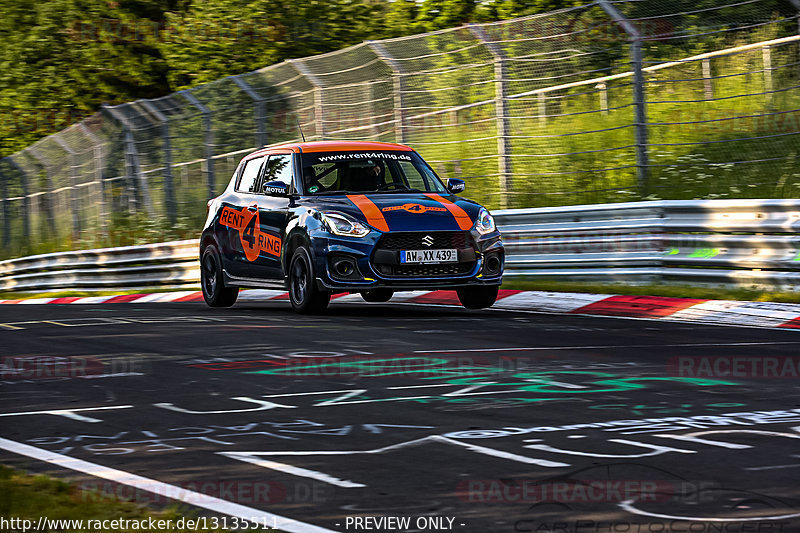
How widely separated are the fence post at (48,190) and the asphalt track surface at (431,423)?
60.8ft

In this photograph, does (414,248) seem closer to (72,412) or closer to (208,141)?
(72,412)

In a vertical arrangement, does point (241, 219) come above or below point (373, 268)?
above

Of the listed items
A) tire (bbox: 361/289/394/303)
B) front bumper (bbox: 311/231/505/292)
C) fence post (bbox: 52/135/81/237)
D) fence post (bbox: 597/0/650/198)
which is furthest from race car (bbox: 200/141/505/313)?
fence post (bbox: 52/135/81/237)

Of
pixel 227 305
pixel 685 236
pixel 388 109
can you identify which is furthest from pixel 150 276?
pixel 685 236

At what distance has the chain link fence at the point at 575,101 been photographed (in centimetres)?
1584

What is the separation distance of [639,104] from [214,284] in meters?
5.19

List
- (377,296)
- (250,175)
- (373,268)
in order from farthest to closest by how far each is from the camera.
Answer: (377,296), (250,175), (373,268)

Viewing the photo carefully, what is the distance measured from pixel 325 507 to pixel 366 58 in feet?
48.4

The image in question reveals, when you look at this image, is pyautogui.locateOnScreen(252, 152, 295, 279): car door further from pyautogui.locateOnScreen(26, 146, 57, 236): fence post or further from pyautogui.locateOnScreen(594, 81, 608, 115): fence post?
pyautogui.locateOnScreen(26, 146, 57, 236): fence post

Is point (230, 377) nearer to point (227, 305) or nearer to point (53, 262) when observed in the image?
point (227, 305)

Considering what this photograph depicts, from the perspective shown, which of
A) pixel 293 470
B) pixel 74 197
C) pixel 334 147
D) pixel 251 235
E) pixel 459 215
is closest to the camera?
pixel 293 470

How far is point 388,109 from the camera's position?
63.3 ft

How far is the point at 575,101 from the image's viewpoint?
1733 centimetres

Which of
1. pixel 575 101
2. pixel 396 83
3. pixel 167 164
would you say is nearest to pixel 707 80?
pixel 575 101
